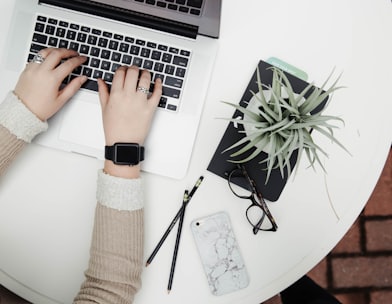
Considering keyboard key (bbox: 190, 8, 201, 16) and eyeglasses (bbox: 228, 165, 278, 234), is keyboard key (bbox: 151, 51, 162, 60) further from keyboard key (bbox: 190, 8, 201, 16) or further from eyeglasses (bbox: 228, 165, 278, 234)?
eyeglasses (bbox: 228, 165, 278, 234)

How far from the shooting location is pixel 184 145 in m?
0.76

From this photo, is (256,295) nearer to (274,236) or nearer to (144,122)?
(274,236)

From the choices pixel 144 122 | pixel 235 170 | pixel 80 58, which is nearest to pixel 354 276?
pixel 235 170

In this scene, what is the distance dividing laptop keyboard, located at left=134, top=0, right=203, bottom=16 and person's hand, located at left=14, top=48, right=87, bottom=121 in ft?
0.52

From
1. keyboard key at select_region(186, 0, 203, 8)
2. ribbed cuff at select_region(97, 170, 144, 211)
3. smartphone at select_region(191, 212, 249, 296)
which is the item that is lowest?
smartphone at select_region(191, 212, 249, 296)

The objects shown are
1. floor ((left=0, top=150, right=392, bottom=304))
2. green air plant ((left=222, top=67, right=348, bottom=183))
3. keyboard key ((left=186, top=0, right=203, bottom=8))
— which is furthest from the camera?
floor ((left=0, top=150, right=392, bottom=304))

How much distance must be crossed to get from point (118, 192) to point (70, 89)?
187 millimetres

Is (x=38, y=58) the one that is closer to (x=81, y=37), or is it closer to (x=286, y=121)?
(x=81, y=37)

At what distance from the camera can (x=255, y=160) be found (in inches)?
30.3

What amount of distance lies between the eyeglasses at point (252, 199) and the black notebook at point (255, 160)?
0.01 m

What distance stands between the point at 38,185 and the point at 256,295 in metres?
0.42

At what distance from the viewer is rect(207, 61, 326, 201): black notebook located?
0.77 m

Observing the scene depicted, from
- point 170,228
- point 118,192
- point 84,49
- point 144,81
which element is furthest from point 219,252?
point 84,49

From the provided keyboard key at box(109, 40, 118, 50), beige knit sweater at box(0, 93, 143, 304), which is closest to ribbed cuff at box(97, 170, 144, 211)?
beige knit sweater at box(0, 93, 143, 304)
